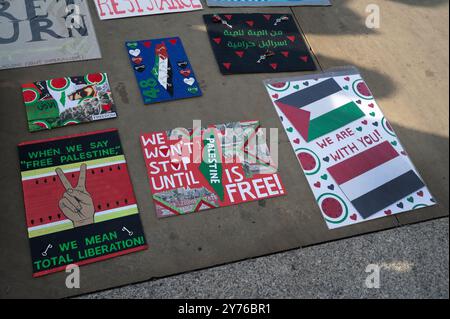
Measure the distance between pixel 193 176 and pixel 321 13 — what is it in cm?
150

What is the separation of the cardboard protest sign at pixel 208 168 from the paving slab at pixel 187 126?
4cm

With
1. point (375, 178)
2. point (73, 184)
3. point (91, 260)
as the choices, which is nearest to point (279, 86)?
point (375, 178)

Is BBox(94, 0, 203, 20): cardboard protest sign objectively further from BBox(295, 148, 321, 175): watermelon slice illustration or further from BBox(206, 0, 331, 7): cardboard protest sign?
BBox(295, 148, 321, 175): watermelon slice illustration

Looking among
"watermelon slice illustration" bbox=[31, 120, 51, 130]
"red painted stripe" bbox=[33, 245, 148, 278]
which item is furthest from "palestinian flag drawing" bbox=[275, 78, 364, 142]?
"watermelon slice illustration" bbox=[31, 120, 51, 130]

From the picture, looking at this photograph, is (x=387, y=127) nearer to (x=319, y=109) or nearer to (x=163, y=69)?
(x=319, y=109)

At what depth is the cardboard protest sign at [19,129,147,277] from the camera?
1.77 m

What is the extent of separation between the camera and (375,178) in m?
2.20

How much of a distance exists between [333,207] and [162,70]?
1114mm

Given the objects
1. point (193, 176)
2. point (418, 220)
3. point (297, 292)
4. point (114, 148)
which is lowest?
point (297, 292)

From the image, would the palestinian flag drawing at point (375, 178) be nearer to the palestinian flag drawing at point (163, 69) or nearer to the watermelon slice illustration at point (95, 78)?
the palestinian flag drawing at point (163, 69)

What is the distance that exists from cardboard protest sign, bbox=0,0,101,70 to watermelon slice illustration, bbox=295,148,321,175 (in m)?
1.17
